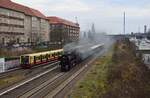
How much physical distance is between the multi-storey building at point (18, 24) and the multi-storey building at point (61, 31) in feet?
17.8

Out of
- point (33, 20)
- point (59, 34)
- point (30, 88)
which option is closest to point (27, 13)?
point (33, 20)

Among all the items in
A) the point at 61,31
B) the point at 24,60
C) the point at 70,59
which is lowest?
the point at 24,60

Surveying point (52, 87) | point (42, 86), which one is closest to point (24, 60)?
point (42, 86)

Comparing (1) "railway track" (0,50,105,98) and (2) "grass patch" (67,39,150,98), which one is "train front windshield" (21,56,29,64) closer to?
(1) "railway track" (0,50,105,98)

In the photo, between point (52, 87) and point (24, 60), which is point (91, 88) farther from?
point (24, 60)

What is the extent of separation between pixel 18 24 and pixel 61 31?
34619 millimetres

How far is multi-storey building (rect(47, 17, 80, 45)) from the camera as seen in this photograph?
125400 mm

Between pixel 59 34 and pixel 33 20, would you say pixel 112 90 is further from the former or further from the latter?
pixel 59 34

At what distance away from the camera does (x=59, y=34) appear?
126 meters

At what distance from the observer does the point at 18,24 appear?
97.5 meters

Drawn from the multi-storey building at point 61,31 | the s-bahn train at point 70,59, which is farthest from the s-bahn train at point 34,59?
the multi-storey building at point 61,31

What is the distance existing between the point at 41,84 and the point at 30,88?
2711 millimetres

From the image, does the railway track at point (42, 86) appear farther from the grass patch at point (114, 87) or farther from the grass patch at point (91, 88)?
the grass patch at point (114, 87)

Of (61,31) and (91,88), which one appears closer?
(91,88)
